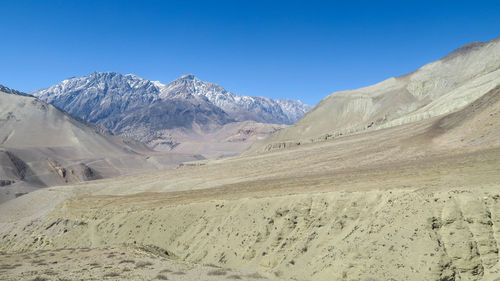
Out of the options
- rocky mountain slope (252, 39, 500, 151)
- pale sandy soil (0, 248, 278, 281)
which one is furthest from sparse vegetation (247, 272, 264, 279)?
rocky mountain slope (252, 39, 500, 151)

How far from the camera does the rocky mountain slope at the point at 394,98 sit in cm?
9112

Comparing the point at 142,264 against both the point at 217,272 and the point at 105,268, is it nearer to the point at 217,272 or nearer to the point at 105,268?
the point at 105,268

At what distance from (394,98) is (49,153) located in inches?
4584

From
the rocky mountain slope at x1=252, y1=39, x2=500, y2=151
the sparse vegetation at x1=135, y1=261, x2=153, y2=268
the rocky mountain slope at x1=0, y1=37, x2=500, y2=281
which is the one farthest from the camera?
the rocky mountain slope at x1=252, y1=39, x2=500, y2=151

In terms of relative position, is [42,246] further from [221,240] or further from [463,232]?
[463,232]

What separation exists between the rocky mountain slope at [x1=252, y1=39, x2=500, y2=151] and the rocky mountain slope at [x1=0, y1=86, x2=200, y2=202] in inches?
2501

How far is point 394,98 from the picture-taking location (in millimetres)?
103438

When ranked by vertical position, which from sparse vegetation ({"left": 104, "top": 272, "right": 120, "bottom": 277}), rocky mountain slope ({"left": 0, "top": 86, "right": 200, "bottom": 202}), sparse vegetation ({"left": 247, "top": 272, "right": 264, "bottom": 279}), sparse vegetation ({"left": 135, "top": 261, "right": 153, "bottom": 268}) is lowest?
sparse vegetation ({"left": 247, "top": 272, "right": 264, "bottom": 279})

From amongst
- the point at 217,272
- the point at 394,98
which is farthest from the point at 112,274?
the point at 394,98

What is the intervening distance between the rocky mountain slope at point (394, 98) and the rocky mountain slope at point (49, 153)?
6353 centimetres

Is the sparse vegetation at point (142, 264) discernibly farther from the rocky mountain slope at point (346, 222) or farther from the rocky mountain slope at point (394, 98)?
the rocky mountain slope at point (394, 98)

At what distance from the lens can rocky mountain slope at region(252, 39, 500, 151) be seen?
91.1 meters

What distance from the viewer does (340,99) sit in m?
120

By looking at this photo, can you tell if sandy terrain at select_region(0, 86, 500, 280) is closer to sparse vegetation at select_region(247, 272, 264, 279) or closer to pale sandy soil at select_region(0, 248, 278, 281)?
sparse vegetation at select_region(247, 272, 264, 279)
